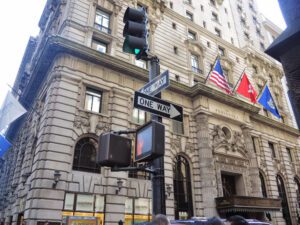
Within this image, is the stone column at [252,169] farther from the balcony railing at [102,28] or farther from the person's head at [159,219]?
the person's head at [159,219]

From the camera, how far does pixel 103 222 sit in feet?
52.2

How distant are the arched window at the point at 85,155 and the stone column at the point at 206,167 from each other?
8.82 metres

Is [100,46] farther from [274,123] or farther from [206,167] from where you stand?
[274,123]

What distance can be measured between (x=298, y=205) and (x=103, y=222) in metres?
23.5

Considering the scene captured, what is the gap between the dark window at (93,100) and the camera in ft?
61.6

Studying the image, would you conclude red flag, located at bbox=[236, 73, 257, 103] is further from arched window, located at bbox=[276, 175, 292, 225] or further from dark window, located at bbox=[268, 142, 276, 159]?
arched window, located at bbox=[276, 175, 292, 225]

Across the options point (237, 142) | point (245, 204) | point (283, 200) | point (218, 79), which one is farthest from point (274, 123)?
point (245, 204)

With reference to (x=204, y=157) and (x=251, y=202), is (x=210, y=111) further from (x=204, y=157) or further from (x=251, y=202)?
(x=251, y=202)

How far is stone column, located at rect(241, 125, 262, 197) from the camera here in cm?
2361

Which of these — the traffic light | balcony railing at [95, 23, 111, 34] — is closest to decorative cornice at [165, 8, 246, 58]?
balcony railing at [95, 23, 111, 34]

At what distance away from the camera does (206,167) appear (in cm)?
2109

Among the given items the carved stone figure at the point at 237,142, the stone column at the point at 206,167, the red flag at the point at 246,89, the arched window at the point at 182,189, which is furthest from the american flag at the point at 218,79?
the arched window at the point at 182,189

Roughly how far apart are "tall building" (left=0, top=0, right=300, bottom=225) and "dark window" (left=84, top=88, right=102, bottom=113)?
8cm

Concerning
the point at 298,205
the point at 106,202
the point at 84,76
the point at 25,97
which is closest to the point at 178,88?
the point at 84,76
